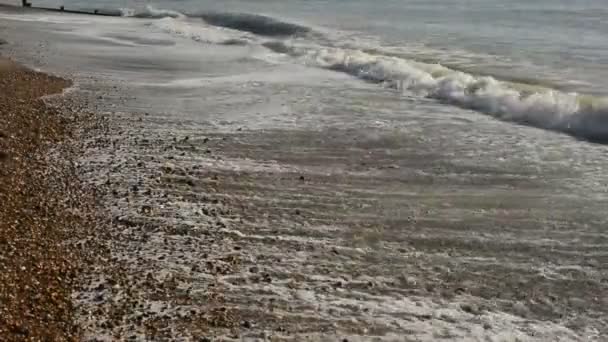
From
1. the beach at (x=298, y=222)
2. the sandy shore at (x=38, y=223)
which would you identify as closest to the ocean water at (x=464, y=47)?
the beach at (x=298, y=222)

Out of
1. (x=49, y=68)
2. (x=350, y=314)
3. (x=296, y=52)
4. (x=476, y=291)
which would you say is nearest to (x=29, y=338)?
(x=350, y=314)

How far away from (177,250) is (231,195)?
163 cm

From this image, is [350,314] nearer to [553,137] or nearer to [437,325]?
[437,325]

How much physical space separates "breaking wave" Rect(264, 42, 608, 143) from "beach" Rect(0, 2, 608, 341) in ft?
0.74

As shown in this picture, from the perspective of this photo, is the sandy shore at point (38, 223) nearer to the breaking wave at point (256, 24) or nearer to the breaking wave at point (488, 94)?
the breaking wave at point (488, 94)

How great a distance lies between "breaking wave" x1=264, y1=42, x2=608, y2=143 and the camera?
1209 cm

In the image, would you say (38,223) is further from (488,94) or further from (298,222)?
(488,94)

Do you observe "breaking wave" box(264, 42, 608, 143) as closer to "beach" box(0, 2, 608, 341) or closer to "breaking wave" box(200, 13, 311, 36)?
"beach" box(0, 2, 608, 341)

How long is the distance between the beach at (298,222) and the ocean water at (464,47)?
861 millimetres

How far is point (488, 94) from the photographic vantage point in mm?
14094

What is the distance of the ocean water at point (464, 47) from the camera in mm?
13367

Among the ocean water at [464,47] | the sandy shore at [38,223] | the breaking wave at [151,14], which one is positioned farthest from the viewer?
the breaking wave at [151,14]

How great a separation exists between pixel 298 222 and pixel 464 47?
668 inches

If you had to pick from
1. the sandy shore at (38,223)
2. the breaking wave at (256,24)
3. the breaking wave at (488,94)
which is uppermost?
the breaking wave at (256,24)
